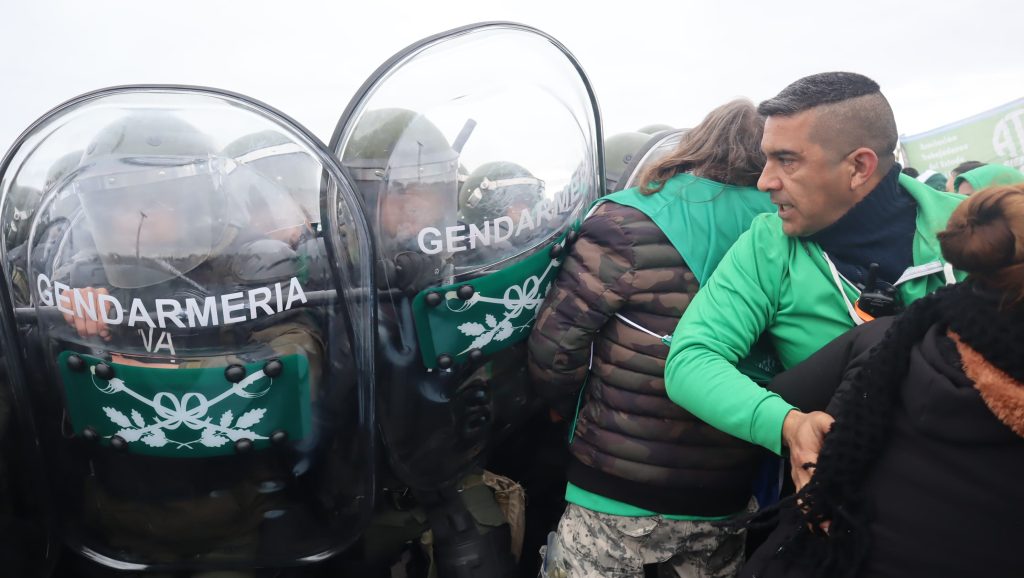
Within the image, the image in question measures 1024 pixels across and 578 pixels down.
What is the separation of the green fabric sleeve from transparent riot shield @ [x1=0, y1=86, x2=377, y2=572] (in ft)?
2.57

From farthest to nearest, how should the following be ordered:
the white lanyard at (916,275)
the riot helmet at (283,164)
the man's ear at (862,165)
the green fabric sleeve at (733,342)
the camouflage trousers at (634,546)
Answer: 1. the camouflage trousers at (634,546)
2. the riot helmet at (283,164)
3. the man's ear at (862,165)
4. the white lanyard at (916,275)
5. the green fabric sleeve at (733,342)

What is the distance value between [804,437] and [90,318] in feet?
4.98

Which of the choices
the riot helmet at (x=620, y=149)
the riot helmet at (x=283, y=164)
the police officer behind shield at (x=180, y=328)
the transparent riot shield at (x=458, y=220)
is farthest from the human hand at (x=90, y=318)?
the riot helmet at (x=620, y=149)

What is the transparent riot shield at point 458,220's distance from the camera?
2.00m

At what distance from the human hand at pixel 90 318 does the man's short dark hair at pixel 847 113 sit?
1.59m

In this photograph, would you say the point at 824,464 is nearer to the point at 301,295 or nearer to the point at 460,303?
the point at 460,303

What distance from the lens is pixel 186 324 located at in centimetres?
173


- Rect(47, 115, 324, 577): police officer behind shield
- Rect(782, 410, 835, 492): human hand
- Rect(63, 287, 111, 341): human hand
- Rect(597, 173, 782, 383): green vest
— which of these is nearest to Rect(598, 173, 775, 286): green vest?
Rect(597, 173, 782, 383): green vest

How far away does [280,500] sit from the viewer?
1927 millimetres

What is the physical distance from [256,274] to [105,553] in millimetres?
813

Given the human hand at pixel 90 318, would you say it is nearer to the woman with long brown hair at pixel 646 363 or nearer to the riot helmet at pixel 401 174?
the riot helmet at pixel 401 174

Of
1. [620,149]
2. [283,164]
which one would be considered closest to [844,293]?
[283,164]

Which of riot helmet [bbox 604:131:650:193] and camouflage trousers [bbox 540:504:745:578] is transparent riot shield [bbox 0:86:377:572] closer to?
camouflage trousers [bbox 540:504:745:578]

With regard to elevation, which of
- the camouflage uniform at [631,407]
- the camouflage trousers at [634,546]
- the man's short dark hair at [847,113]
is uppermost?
the man's short dark hair at [847,113]
